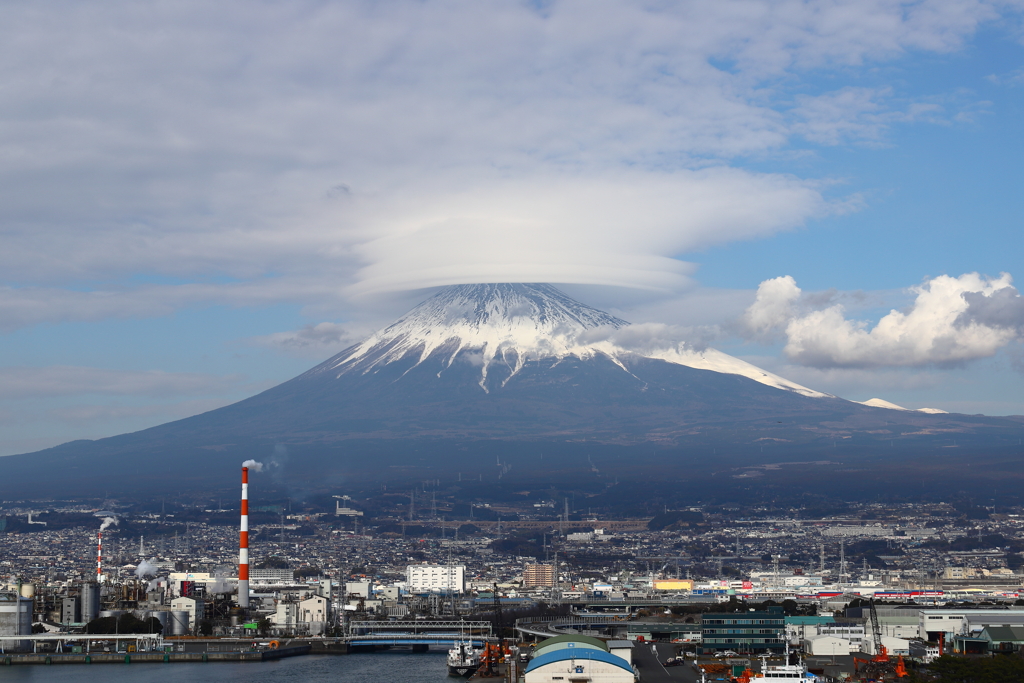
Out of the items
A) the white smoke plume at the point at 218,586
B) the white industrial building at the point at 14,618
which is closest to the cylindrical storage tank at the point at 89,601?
the white industrial building at the point at 14,618

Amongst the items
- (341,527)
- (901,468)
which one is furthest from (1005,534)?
(341,527)

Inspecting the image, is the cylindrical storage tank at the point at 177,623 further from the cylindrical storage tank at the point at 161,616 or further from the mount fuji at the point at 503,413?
the mount fuji at the point at 503,413

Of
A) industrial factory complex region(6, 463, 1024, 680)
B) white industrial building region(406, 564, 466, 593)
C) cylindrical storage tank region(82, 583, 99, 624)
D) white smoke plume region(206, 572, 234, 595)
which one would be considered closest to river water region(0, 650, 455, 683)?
industrial factory complex region(6, 463, 1024, 680)

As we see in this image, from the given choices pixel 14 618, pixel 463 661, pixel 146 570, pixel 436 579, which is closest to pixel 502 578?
pixel 436 579

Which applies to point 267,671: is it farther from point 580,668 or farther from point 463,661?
point 580,668

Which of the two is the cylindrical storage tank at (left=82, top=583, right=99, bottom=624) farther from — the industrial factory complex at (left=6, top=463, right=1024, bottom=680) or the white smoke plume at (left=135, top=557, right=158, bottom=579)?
the white smoke plume at (left=135, top=557, right=158, bottom=579)
